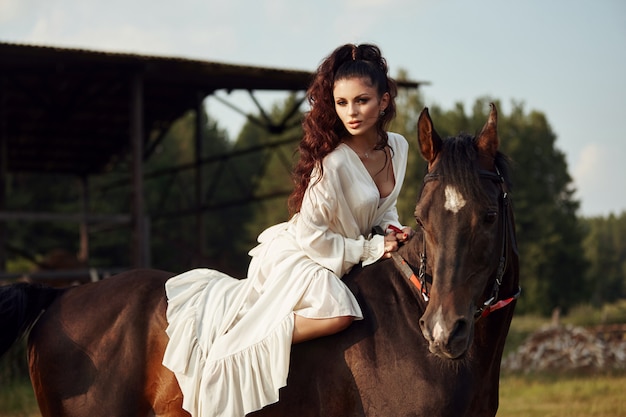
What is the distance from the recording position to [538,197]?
144ft

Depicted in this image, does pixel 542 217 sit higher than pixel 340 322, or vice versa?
pixel 340 322

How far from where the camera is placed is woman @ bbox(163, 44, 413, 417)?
12.1 ft

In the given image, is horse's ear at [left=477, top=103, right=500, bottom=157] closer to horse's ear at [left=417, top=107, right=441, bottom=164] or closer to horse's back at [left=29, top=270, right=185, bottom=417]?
horse's ear at [left=417, top=107, right=441, bottom=164]

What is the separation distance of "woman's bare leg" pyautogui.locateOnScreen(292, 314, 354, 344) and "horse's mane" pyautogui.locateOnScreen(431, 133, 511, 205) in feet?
2.79

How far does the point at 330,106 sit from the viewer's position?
13.1 feet

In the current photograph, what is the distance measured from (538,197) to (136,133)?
112ft

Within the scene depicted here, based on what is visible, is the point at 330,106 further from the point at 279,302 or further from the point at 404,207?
the point at 404,207

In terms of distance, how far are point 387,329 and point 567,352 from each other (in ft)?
39.2

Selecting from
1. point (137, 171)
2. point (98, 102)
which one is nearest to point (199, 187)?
point (98, 102)

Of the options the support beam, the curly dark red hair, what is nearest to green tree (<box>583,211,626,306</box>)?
the support beam

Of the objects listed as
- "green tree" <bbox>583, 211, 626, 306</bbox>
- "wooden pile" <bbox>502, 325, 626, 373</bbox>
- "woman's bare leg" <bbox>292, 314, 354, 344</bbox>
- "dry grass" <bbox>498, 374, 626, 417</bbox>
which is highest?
"woman's bare leg" <bbox>292, 314, 354, 344</bbox>

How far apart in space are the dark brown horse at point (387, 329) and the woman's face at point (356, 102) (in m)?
0.58

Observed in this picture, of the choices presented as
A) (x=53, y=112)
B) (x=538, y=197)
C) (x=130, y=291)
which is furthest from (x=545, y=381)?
(x=538, y=197)

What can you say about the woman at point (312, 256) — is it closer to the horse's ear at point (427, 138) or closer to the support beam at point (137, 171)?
the horse's ear at point (427, 138)
